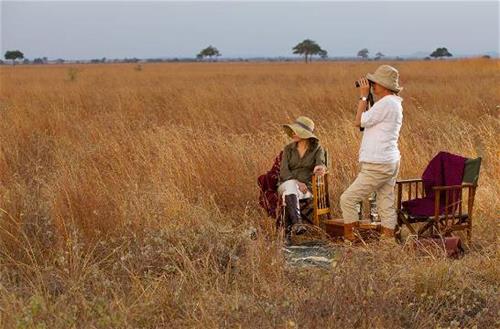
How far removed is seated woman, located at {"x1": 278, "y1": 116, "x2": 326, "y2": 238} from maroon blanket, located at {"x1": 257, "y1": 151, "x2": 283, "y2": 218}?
0.26 ft

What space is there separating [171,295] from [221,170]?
2.71 m

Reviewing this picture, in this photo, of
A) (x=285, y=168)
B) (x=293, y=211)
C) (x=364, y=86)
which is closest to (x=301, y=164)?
(x=285, y=168)

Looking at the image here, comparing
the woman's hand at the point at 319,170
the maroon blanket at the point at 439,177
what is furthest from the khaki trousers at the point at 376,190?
the woman's hand at the point at 319,170

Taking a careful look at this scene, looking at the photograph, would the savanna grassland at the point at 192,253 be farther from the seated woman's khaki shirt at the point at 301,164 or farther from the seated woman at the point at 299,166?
the seated woman's khaki shirt at the point at 301,164

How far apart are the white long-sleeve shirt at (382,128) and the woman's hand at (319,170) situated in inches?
17.5

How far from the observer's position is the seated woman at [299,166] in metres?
5.45

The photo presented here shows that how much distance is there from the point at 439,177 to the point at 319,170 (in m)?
0.92

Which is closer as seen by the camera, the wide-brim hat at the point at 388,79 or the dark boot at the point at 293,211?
the wide-brim hat at the point at 388,79

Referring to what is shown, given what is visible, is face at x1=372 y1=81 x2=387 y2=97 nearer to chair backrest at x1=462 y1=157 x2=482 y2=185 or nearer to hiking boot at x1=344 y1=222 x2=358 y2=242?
chair backrest at x1=462 y1=157 x2=482 y2=185

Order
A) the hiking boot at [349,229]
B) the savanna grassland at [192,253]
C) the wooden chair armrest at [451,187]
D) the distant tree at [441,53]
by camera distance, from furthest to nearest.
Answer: the distant tree at [441,53], the hiking boot at [349,229], the wooden chair armrest at [451,187], the savanna grassland at [192,253]

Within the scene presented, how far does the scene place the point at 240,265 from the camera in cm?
431

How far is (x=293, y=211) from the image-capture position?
5.39 m

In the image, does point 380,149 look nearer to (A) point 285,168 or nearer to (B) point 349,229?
(B) point 349,229

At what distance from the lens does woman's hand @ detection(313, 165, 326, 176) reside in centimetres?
543
